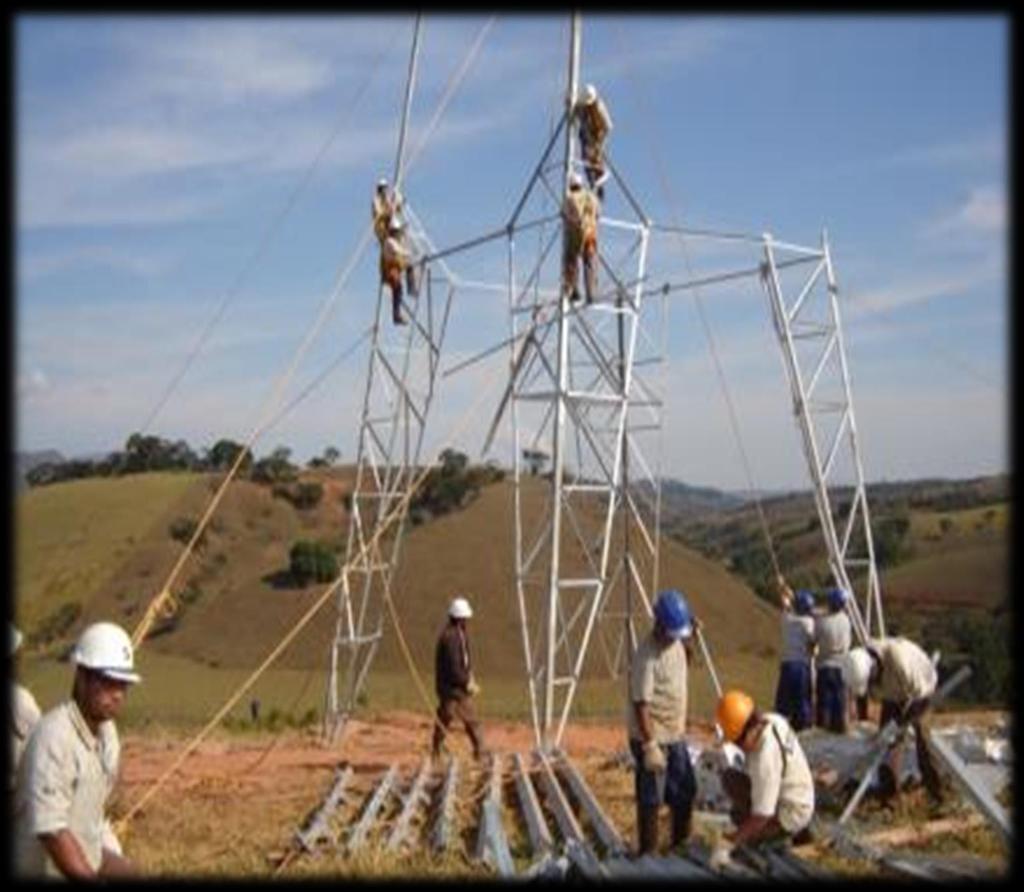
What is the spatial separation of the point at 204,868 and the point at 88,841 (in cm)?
461

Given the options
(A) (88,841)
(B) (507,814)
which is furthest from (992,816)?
(A) (88,841)

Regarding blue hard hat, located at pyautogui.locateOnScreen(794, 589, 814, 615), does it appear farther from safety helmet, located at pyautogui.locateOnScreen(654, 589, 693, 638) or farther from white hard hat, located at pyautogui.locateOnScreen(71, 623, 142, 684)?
white hard hat, located at pyautogui.locateOnScreen(71, 623, 142, 684)

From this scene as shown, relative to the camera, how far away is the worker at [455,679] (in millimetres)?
15688

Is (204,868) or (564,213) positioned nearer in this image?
(204,868)

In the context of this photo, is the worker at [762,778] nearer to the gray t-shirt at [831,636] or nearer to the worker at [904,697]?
the worker at [904,697]

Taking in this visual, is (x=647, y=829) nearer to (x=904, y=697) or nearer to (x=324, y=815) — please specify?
(x=904, y=697)

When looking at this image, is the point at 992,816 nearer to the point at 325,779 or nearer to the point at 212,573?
the point at 325,779

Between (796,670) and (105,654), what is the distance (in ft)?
35.2

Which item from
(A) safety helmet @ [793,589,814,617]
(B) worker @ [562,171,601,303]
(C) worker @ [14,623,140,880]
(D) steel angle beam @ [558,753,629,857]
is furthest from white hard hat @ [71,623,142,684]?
(A) safety helmet @ [793,589,814,617]

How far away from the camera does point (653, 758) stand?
9523 millimetres

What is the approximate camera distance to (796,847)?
9.31 meters

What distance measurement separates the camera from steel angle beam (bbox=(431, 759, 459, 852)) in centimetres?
1058

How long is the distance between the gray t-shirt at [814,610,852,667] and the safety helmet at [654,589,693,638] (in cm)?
611

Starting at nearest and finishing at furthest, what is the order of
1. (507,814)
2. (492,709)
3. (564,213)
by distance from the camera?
(507,814) < (564,213) < (492,709)
